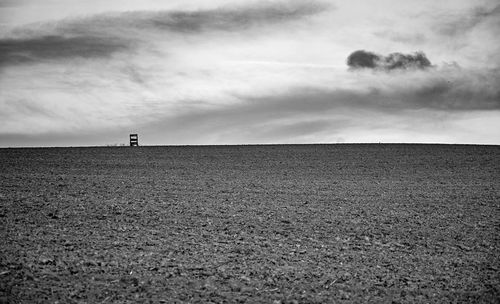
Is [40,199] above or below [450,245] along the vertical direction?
above

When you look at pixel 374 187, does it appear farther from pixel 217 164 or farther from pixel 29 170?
pixel 29 170

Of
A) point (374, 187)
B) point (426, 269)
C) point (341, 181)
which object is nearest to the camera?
point (426, 269)

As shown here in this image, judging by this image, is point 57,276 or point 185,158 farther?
point 185,158

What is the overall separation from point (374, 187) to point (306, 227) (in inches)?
316

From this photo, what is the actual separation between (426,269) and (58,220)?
921 cm

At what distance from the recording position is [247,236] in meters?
11.0

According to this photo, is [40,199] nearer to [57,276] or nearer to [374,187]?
[57,276]

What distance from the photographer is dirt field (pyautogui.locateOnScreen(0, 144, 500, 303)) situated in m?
7.66

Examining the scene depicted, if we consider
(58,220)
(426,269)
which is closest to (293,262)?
(426,269)

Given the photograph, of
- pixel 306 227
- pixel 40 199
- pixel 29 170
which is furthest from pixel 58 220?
pixel 29 170

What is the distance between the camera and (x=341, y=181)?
20.8m

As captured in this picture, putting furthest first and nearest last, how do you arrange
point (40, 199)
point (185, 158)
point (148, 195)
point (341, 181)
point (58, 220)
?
1. point (185, 158)
2. point (341, 181)
3. point (148, 195)
4. point (40, 199)
5. point (58, 220)

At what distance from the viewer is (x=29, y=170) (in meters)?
22.8

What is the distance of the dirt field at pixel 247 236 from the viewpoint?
7.66m
